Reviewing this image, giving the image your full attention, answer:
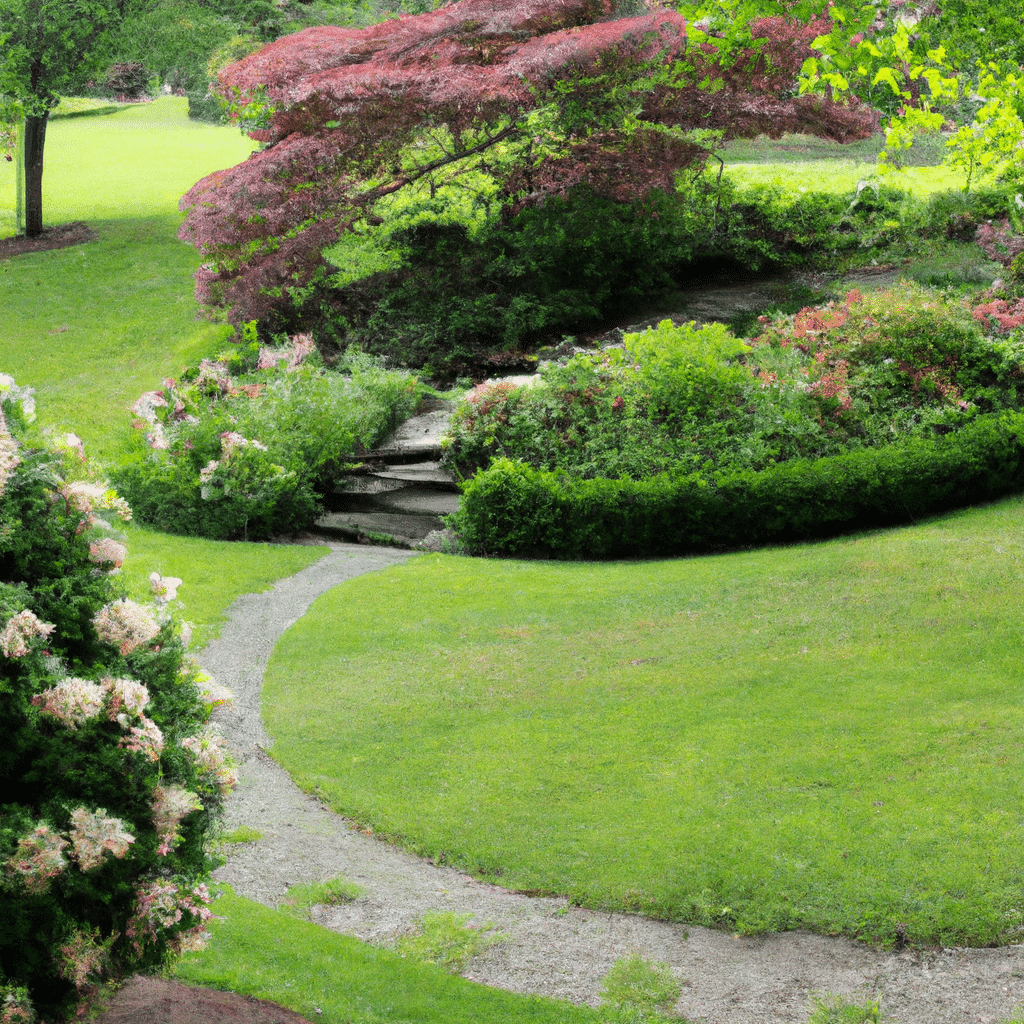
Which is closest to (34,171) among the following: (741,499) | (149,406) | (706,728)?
(149,406)

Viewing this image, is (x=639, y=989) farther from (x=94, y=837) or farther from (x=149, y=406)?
(x=149, y=406)

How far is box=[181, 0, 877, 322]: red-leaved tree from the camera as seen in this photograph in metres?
16.0

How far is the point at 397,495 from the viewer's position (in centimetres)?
1438

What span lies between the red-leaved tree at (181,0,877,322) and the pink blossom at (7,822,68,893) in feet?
45.5

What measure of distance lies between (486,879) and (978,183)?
17.4 m

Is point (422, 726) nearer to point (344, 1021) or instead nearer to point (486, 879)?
point (486, 879)

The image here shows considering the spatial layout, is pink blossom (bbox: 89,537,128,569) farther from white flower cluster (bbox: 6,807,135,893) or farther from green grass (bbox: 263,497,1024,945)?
green grass (bbox: 263,497,1024,945)

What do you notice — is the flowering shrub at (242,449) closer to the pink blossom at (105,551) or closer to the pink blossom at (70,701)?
the pink blossom at (105,551)

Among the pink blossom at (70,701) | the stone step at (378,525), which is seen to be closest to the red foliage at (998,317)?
the stone step at (378,525)

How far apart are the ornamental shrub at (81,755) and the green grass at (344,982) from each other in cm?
75

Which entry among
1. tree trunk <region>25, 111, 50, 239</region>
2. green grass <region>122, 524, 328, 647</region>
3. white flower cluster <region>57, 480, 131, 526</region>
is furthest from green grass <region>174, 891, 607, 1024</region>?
tree trunk <region>25, 111, 50, 239</region>

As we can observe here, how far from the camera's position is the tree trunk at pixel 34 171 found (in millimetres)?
22359

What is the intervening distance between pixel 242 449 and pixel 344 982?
8749 millimetres

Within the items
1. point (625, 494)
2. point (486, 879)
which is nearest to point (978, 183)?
point (625, 494)
